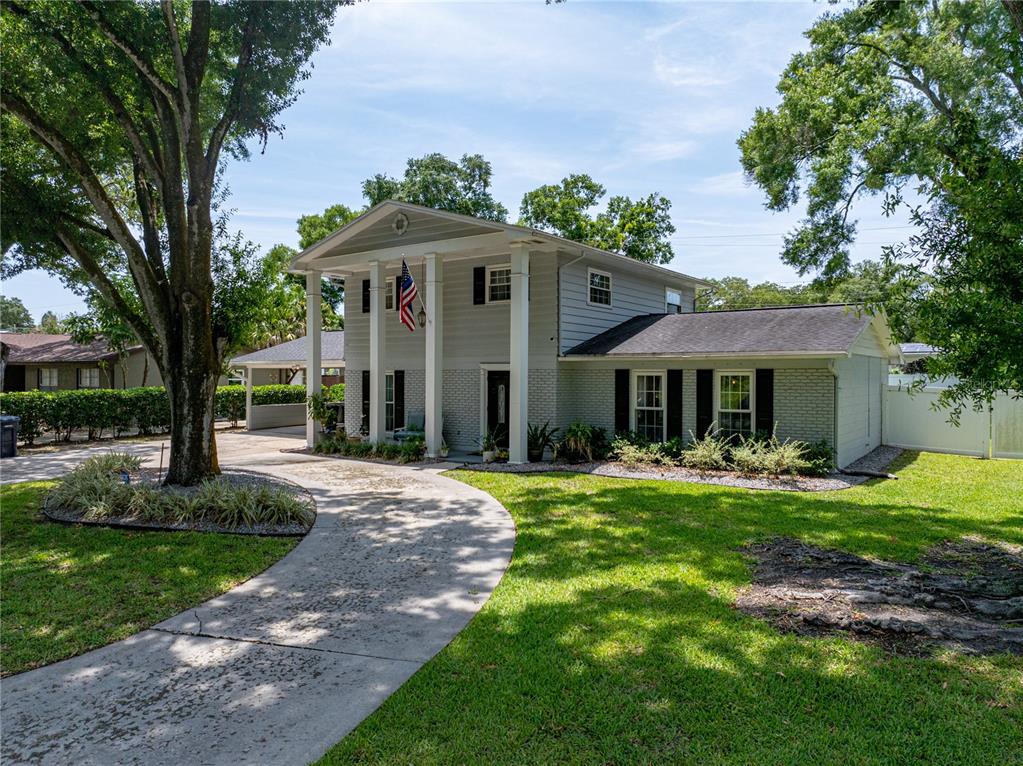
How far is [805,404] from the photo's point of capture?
43.0ft

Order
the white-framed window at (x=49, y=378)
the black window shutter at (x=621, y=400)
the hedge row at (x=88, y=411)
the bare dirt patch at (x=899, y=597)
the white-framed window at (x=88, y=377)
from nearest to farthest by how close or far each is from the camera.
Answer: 1. the bare dirt patch at (x=899, y=597)
2. the black window shutter at (x=621, y=400)
3. the hedge row at (x=88, y=411)
4. the white-framed window at (x=88, y=377)
5. the white-framed window at (x=49, y=378)

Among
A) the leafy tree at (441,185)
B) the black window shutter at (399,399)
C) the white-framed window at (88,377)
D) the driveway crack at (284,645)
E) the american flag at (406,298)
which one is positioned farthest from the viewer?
the leafy tree at (441,185)

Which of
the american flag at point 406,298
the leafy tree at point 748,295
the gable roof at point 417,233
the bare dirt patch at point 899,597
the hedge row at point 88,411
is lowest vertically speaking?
the bare dirt patch at point 899,597

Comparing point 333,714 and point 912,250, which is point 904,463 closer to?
point 912,250

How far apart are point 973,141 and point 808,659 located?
5.38 meters

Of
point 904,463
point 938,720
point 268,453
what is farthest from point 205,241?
point 904,463

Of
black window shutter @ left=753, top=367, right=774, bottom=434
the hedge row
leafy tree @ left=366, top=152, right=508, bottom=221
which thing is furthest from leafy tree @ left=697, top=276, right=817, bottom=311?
the hedge row

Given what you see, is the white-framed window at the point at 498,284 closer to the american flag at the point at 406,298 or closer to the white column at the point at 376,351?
the american flag at the point at 406,298

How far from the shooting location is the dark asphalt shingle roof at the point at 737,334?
42.2 ft

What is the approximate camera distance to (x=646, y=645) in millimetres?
4746

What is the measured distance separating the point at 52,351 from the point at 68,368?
1.20 m

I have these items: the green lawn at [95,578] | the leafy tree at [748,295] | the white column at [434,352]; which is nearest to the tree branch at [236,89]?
the white column at [434,352]

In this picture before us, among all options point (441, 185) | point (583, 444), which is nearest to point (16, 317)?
point (441, 185)

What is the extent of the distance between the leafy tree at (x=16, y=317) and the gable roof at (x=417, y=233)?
76.4 m
